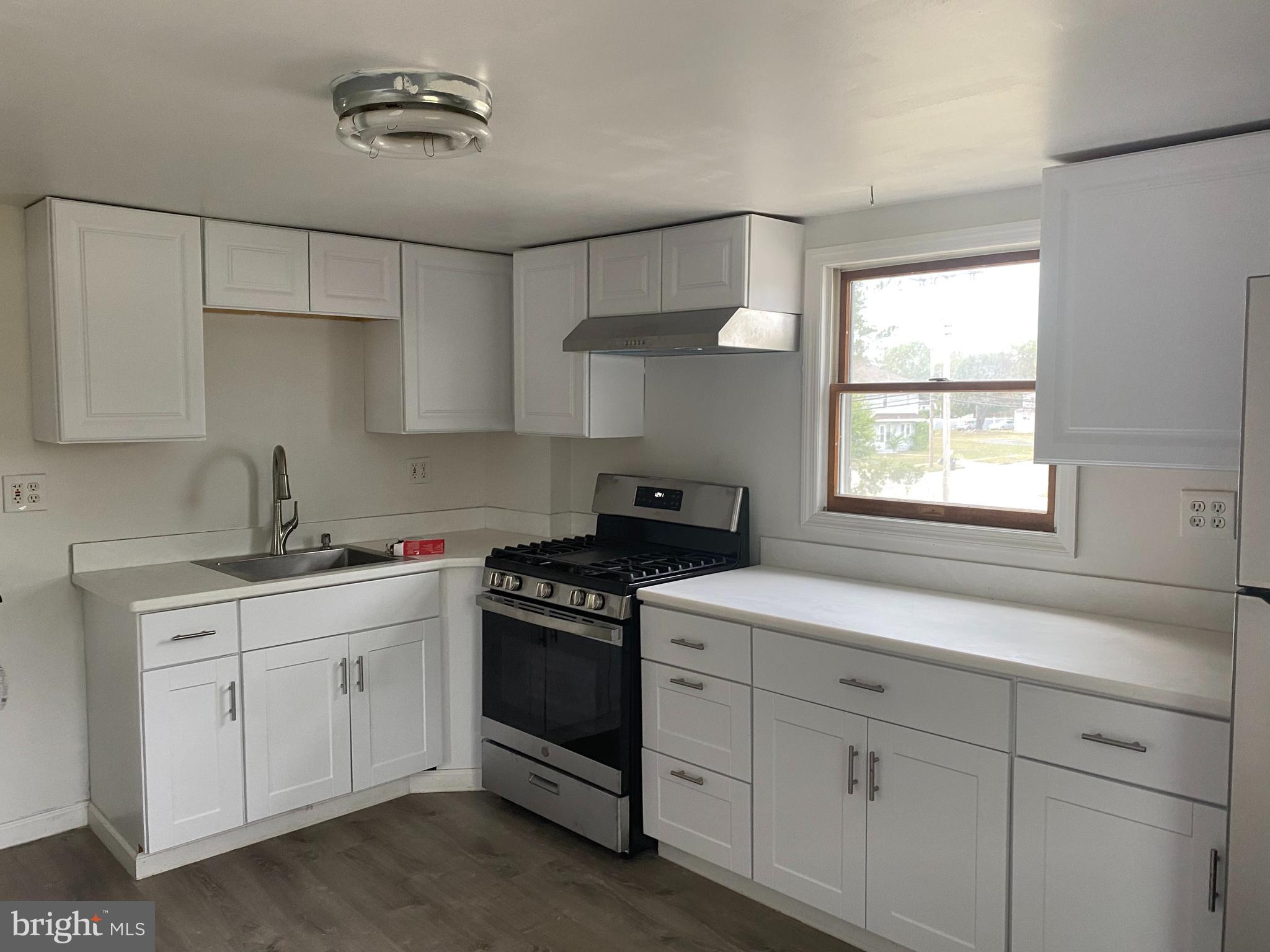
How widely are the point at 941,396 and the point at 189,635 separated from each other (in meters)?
2.54

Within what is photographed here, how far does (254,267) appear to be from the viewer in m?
3.38

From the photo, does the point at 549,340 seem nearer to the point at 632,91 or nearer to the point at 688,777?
the point at 688,777

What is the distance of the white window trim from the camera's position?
2816 millimetres

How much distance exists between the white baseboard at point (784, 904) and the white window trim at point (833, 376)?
1171 mm

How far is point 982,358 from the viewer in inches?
118

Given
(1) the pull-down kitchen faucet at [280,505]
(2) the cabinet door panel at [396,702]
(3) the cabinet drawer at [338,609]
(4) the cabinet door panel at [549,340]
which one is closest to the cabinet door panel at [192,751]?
(3) the cabinet drawer at [338,609]

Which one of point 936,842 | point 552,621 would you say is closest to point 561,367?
point 552,621

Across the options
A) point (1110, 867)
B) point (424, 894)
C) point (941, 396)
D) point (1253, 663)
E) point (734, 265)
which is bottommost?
point (424, 894)

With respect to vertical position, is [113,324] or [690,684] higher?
[113,324]

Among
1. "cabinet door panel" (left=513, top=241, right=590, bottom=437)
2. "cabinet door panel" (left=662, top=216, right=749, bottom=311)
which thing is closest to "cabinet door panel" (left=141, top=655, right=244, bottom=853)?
"cabinet door panel" (left=513, top=241, right=590, bottom=437)

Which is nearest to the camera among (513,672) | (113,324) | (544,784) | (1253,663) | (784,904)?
(1253,663)

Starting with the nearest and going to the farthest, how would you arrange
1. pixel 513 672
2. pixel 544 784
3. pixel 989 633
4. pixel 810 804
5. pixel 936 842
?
pixel 936 842, pixel 989 633, pixel 810 804, pixel 544 784, pixel 513 672

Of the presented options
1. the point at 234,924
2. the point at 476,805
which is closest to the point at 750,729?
the point at 476,805

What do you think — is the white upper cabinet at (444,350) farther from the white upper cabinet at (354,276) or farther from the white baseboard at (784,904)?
the white baseboard at (784,904)
